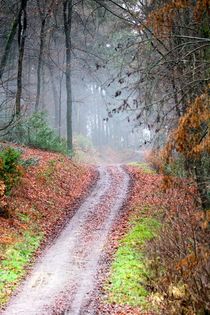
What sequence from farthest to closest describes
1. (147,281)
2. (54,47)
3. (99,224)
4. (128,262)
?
1. (54,47)
2. (99,224)
3. (128,262)
4. (147,281)

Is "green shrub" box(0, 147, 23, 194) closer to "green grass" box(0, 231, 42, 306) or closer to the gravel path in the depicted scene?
"green grass" box(0, 231, 42, 306)

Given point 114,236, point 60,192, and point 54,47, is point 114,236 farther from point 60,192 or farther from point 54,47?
point 54,47

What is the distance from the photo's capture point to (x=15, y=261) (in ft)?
35.3

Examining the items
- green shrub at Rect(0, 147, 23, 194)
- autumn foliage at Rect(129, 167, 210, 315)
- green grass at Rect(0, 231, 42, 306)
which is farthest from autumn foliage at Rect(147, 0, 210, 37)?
→ green shrub at Rect(0, 147, 23, 194)

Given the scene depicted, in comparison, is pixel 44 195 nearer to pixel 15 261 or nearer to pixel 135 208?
pixel 135 208

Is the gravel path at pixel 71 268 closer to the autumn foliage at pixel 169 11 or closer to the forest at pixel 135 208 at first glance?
the forest at pixel 135 208

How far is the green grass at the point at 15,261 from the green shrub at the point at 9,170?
224 centimetres

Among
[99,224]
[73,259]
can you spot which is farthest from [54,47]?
[73,259]

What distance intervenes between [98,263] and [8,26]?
20119 mm

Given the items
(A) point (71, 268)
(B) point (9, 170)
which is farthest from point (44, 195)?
(A) point (71, 268)

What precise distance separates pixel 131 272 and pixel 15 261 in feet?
10.5

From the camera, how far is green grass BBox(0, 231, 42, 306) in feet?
30.6

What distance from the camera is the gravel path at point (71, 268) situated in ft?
27.9

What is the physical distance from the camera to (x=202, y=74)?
9422mm
